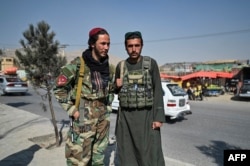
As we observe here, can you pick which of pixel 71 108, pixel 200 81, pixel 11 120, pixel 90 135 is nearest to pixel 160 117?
pixel 90 135

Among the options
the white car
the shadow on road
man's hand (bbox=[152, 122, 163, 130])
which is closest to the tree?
the shadow on road

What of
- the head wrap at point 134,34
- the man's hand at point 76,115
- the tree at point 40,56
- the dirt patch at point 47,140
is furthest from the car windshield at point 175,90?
the man's hand at point 76,115

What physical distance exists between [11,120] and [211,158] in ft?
23.7

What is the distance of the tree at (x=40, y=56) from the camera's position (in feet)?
19.2

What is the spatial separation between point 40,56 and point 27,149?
2.11m

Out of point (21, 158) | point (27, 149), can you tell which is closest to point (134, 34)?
point (21, 158)

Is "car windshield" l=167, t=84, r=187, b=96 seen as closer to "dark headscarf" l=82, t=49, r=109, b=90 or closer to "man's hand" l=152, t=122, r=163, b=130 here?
"man's hand" l=152, t=122, r=163, b=130

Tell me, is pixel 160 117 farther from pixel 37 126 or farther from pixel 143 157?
pixel 37 126

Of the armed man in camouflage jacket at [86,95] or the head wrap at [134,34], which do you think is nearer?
the armed man in camouflage jacket at [86,95]

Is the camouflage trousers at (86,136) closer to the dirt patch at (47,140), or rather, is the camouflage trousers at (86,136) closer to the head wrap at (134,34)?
the head wrap at (134,34)

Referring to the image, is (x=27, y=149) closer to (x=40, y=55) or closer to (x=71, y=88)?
(x=40, y=55)

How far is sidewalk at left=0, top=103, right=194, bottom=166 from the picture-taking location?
458 centimetres

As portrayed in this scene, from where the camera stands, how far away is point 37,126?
8086 mm

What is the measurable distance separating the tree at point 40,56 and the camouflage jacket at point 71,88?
9.93 feet
